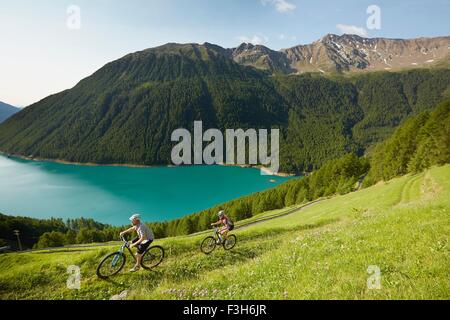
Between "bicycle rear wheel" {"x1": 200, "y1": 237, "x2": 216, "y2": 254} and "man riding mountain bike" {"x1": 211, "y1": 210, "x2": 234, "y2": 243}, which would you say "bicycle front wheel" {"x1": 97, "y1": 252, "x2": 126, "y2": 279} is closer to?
"bicycle rear wheel" {"x1": 200, "y1": 237, "x2": 216, "y2": 254}

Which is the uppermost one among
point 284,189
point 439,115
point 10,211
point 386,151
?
point 439,115

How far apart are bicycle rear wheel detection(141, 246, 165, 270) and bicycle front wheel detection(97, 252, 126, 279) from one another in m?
1.48

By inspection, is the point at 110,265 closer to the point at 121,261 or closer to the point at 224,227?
the point at 121,261

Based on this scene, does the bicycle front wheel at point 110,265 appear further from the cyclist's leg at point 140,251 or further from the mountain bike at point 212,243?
the mountain bike at point 212,243

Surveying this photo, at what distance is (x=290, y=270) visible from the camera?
1299 centimetres

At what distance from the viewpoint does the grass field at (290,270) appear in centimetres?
999

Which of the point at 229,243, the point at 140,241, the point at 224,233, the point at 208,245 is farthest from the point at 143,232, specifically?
the point at 229,243

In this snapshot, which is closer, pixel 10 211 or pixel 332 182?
pixel 332 182


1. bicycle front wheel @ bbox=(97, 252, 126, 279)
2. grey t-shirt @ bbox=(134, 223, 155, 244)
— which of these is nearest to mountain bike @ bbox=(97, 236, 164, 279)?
bicycle front wheel @ bbox=(97, 252, 126, 279)
